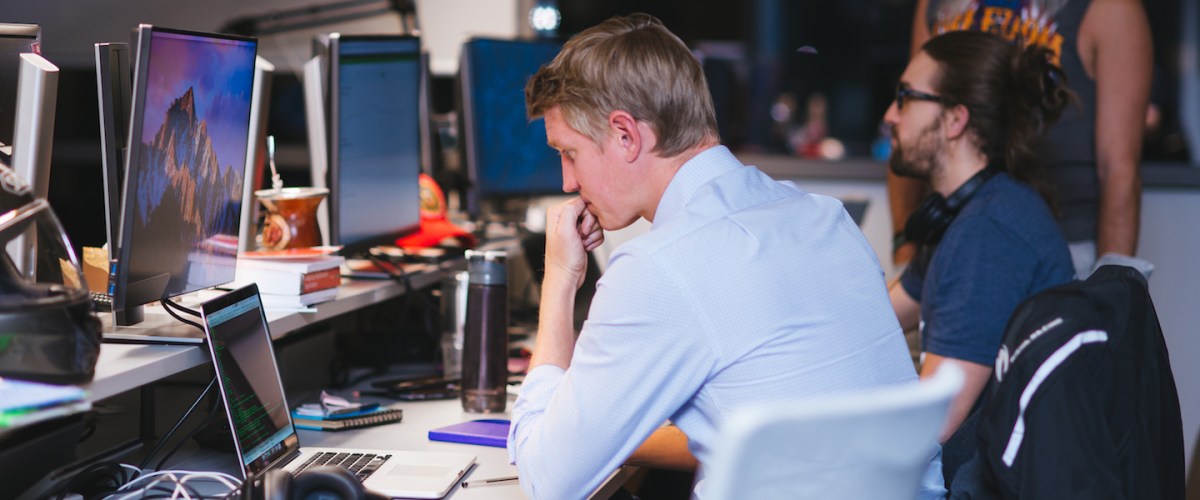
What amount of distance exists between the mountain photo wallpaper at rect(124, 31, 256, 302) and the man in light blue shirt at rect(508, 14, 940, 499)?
0.46 m

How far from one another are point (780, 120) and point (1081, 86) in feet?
19.5

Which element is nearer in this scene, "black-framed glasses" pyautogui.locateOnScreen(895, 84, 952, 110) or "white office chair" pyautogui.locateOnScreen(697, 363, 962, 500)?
"white office chair" pyautogui.locateOnScreen(697, 363, 962, 500)

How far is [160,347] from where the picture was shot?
1.49m

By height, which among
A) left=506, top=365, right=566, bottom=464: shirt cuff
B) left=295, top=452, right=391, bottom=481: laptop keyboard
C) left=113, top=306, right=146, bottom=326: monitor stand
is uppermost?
left=113, top=306, right=146, bottom=326: monitor stand

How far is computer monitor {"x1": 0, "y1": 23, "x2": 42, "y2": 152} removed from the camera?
1516mm

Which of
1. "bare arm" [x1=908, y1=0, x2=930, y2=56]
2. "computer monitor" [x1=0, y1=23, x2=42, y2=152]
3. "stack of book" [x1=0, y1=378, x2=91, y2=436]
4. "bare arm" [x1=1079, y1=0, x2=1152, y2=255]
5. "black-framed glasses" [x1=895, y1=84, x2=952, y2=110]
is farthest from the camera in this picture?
"bare arm" [x1=908, y1=0, x2=930, y2=56]

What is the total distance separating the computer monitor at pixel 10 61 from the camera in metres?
1.52

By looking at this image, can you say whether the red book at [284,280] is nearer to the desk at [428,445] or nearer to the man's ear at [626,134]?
the desk at [428,445]

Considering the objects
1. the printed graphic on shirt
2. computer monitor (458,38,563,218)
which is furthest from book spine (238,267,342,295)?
the printed graphic on shirt

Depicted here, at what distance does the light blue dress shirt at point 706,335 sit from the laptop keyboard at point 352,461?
11.8 inches

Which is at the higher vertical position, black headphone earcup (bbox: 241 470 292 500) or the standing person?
the standing person

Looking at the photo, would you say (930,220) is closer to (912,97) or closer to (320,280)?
(912,97)

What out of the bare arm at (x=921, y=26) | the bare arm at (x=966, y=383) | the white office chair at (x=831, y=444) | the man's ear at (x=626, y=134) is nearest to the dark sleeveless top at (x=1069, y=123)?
the bare arm at (x=921, y=26)

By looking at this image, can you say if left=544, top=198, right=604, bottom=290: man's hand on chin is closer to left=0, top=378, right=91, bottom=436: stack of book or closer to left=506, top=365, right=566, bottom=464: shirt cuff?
left=506, top=365, right=566, bottom=464: shirt cuff
